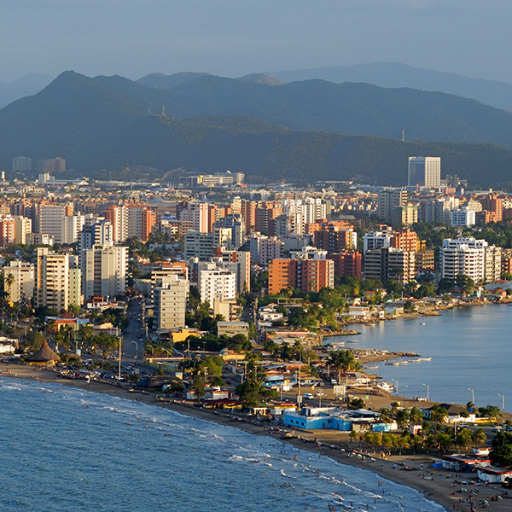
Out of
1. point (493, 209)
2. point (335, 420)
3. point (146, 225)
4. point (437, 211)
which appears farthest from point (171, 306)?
point (493, 209)

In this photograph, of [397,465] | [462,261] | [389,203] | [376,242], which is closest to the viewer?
[397,465]

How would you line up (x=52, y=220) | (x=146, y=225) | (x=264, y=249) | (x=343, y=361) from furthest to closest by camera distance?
(x=146, y=225) → (x=52, y=220) → (x=264, y=249) → (x=343, y=361)

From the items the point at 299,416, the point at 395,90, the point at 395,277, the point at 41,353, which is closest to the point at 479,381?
the point at 299,416

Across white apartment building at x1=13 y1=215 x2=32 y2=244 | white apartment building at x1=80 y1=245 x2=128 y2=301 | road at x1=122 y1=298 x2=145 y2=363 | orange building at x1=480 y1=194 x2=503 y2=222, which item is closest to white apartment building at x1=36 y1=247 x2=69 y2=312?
road at x1=122 y1=298 x2=145 y2=363

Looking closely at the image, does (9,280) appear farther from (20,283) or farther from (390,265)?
(390,265)

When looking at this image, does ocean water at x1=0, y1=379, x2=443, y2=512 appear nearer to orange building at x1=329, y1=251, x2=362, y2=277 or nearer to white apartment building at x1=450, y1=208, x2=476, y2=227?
orange building at x1=329, y1=251, x2=362, y2=277

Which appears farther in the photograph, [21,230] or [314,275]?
[21,230]

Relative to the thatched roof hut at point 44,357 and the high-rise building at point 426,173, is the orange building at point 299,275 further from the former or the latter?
the high-rise building at point 426,173

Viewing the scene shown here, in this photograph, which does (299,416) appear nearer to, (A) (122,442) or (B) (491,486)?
(A) (122,442)
